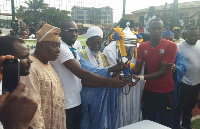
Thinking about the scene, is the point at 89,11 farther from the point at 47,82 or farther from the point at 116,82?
the point at 47,82

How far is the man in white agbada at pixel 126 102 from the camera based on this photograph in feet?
10.4

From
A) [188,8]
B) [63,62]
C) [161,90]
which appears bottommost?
[161,90]

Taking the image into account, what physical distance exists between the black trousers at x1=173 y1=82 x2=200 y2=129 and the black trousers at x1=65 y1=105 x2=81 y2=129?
2125mm

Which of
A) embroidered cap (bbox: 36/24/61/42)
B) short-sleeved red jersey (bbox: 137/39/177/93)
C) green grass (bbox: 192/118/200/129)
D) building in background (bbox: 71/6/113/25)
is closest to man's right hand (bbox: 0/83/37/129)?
embroidered cap (bbox: 36/24/61/42)

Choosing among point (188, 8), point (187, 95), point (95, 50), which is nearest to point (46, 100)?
point (95, 50)

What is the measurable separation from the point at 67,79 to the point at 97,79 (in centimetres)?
36

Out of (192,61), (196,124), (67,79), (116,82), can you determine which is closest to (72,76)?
(67,79)

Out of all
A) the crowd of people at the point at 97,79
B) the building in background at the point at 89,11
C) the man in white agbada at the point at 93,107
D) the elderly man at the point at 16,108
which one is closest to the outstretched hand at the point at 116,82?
the crowd of people at the point at 97,79

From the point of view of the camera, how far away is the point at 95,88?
109 inches

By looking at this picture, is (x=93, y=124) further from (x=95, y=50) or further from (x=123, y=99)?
(x=95, y=50)

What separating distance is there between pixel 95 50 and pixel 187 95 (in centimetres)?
216

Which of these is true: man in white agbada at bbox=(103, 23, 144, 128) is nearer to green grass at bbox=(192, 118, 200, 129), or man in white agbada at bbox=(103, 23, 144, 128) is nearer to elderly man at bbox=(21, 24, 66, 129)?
elderly man at bbox=(21, 24, 66, 129)

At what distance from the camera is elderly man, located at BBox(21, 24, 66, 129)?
1693mm

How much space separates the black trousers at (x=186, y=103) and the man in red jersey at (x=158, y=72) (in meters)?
0.91
